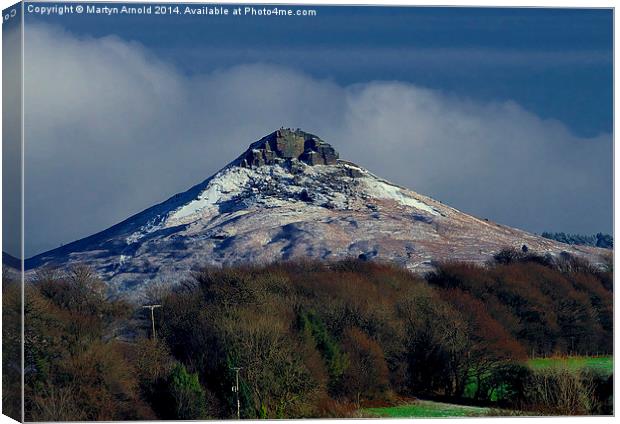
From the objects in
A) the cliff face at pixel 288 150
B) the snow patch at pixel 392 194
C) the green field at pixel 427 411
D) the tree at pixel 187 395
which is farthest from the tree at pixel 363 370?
the cliff face at pixel 288 150

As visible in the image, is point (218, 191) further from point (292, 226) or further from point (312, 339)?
point (312, 339)

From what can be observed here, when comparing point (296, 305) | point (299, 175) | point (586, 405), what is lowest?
point (586, 405)

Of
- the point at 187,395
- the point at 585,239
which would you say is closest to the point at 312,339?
the point at 187,395

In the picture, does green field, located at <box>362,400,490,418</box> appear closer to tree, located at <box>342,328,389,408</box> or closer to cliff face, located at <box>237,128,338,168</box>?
tree, located at <box>342,328,389,408</box>

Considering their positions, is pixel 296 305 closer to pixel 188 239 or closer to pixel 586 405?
pixel 188 239

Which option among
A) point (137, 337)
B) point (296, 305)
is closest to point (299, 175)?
point (296, 305)

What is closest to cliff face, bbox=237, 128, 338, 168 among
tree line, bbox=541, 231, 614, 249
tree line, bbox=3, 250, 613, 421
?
tree line, bbox=3, 250, 613, 421
